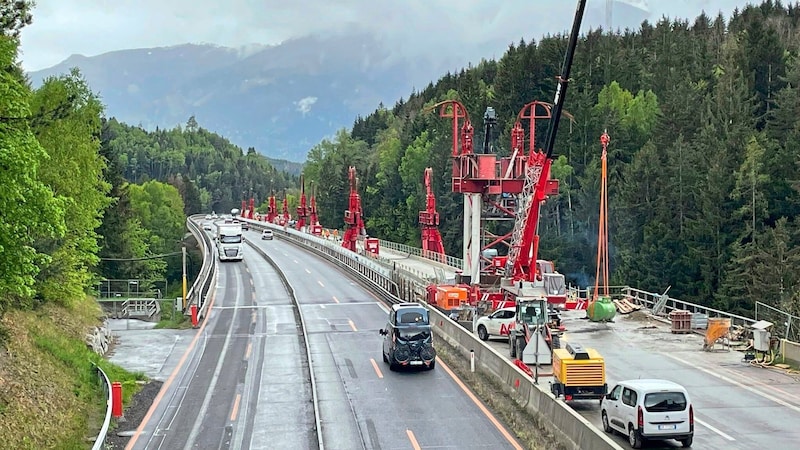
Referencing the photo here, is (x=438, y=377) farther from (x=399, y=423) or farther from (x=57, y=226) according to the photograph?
(x=57, y=226)

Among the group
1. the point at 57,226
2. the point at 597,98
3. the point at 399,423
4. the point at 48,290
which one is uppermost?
the point at 597,98

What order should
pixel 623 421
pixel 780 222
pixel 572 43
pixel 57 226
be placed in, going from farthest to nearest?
pixel 780 222 → pixel 572 43 → pixel 57 226 → pixel 623 421

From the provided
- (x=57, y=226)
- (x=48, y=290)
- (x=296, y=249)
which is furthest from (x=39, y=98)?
(x=296, y=249)

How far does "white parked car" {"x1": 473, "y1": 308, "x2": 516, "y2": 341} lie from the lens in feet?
118

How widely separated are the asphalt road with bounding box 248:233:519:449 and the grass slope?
667 cm

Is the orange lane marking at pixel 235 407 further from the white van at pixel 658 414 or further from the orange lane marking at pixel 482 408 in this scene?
the white van at pixel 658 414

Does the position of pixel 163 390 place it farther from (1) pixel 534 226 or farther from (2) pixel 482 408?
(1) pixel 534 226

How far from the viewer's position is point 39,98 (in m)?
41.2

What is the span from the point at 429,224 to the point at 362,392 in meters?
56.0

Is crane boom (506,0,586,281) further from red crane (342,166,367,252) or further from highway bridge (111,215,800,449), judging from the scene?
red crane (342,166,367,252)

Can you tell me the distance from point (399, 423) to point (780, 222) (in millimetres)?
43925

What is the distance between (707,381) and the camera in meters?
28.2

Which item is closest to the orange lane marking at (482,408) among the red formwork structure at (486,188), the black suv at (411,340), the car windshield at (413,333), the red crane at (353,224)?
the black suv at (411,340)

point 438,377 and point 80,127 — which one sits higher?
point 80,127
